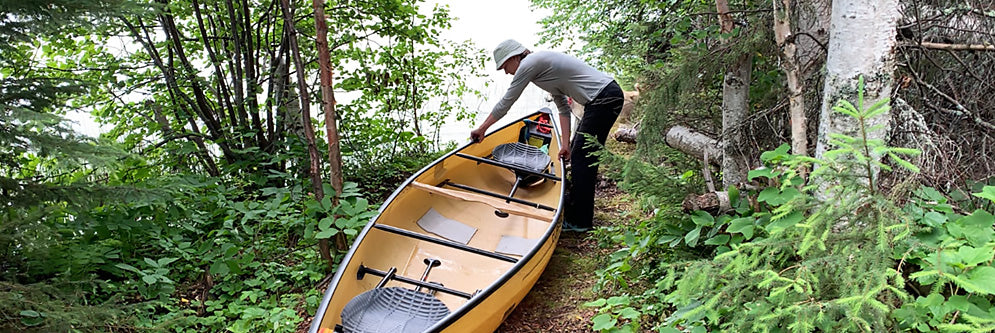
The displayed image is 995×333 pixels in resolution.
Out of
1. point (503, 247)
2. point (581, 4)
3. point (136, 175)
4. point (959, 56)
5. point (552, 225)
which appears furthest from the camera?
point (581, 4)

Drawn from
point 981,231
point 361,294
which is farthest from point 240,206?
point 981,231

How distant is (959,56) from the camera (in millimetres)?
2498

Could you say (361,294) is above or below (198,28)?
below

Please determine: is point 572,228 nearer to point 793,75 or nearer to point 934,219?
point 793,75

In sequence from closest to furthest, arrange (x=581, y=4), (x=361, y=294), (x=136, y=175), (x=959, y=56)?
(x=959, y=56)
(x=361, y=294)
(x=136, y=175)
(x=581, y=4)

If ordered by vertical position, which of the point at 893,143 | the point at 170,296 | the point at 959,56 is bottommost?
the point at 170,296

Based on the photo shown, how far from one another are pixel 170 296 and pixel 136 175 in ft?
4.24

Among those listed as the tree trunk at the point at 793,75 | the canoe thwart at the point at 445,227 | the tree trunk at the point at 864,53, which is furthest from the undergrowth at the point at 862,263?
the canoe thwart at the point at 445,227

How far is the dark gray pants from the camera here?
4008mm

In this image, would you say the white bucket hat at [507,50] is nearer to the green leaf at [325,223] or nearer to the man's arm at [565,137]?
the man's arm at [565,137]

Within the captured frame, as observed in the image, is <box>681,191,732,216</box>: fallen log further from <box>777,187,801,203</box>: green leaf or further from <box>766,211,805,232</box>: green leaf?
<box>766,211,805,232</box>: green leaf

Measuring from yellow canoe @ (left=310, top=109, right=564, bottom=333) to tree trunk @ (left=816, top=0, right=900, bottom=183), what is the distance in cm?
164

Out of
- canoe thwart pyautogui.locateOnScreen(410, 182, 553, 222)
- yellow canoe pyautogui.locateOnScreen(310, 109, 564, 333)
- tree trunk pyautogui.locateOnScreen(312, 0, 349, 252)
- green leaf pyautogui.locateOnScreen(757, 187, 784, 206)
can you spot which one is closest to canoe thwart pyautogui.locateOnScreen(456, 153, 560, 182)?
yellow canoe pyautogui.locateOnScreen(310, 109, 564, 333)

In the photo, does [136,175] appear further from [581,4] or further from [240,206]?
[581,4]
